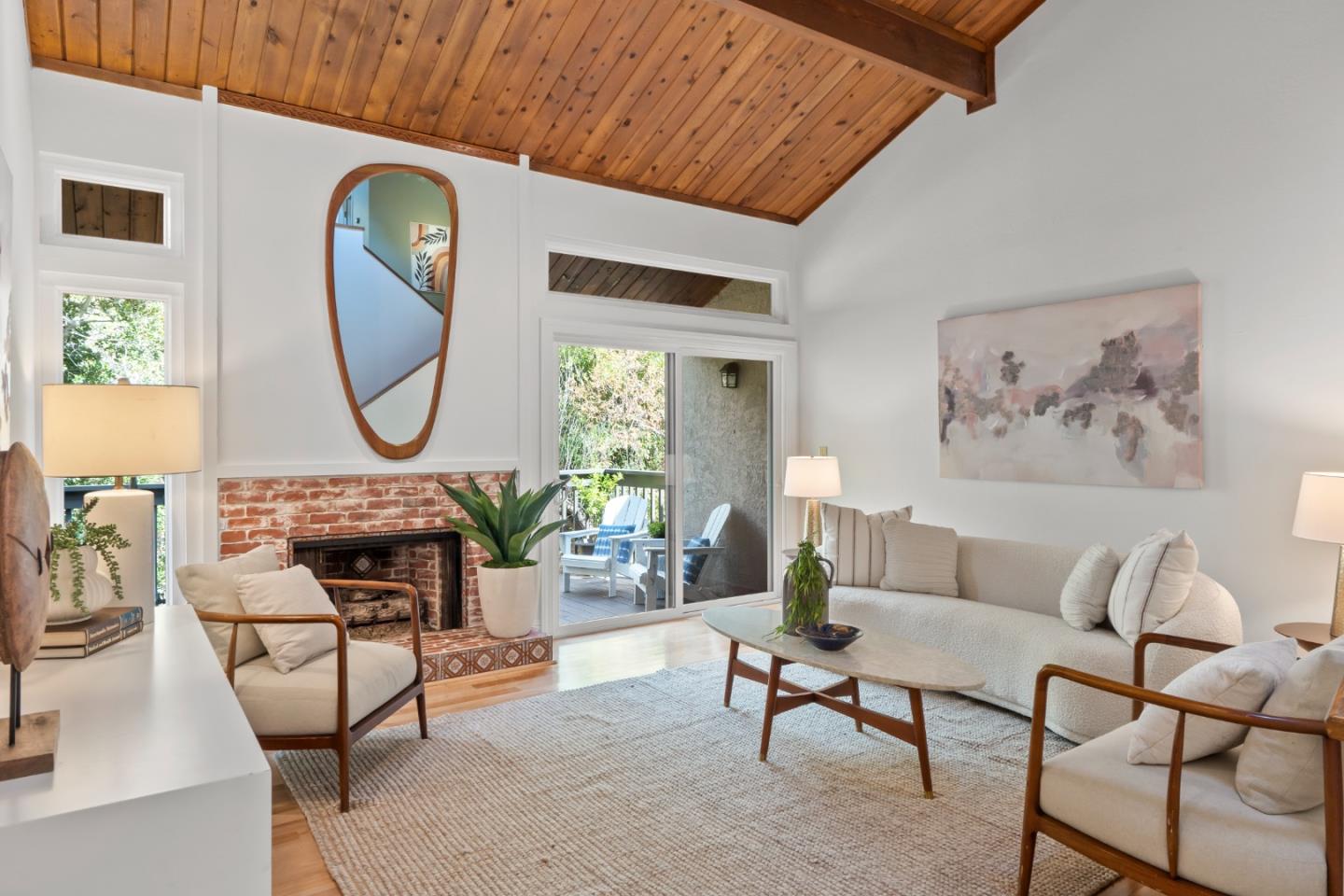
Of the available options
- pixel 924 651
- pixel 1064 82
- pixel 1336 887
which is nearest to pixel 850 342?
pixel 1064 82

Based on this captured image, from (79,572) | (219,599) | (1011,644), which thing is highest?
(79,572)

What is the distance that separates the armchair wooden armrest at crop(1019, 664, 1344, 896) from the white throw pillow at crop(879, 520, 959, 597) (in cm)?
212

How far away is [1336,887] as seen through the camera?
1652 millimetres

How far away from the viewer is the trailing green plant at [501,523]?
453cm

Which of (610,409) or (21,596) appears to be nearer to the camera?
(21,596)

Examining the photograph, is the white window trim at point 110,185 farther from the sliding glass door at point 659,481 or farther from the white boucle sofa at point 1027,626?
the white boucle sofa at point 1027,626

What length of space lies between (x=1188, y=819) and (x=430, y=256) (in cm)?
434

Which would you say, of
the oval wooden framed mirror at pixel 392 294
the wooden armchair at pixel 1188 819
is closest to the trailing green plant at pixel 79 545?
the oval wooden framed mirror at pixel 392 294

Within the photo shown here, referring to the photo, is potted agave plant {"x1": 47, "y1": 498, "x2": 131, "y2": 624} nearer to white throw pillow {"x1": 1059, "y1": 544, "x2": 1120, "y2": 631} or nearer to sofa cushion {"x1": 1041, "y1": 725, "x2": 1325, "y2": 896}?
sofa cushion {"x1": 1041, "y1": 725, "x2": 1325, "y2": 896}

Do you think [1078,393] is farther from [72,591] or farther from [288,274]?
[72,591]

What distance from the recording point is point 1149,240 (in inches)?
169

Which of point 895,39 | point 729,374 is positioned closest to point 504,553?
point 729,374

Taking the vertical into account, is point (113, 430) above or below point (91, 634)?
above

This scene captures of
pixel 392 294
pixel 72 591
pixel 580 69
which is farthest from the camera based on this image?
pixel 392 294
